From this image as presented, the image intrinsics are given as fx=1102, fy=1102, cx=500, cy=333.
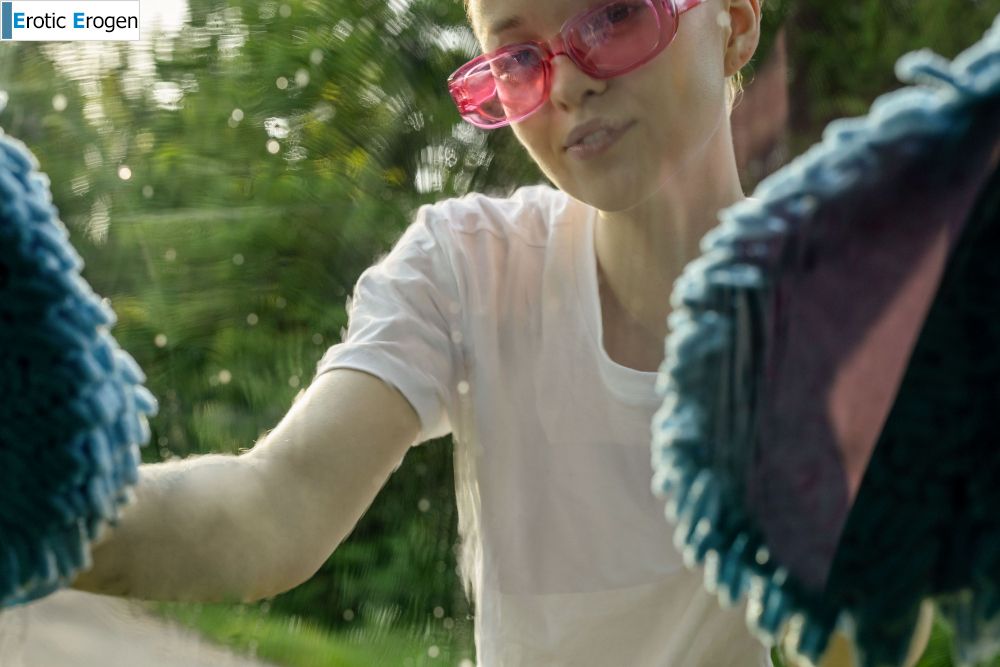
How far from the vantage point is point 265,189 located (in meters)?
0.85

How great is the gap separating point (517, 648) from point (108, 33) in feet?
1.59

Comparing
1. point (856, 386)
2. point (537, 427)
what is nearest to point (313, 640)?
point (537, 427)

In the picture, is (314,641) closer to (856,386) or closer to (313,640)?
(313,640)

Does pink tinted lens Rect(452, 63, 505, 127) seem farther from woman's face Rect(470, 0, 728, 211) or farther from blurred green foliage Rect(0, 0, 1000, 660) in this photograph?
blurred green foliage Rect(0, 0, 1000, 660)

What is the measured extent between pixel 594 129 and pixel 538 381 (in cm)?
17

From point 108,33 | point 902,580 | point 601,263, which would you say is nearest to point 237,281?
point 108,33

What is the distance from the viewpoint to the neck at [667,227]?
19.6 inches

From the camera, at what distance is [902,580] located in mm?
291

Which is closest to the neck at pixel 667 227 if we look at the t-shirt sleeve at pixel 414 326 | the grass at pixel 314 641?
the t-shirt sleeve at pixel 414 326

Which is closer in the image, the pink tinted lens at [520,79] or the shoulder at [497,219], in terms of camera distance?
the pink tinted lens at [520,79]

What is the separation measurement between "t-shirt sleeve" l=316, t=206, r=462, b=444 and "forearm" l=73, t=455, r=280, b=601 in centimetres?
11

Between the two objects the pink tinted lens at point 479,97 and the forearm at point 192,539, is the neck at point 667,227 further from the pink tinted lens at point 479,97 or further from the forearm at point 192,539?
the forearm at point 192,539

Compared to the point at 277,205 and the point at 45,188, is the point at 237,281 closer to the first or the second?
the point at 277,205

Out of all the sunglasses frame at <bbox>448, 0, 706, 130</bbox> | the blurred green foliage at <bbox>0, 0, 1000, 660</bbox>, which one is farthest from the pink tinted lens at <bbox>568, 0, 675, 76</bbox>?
the blurred green foliage at <bbox>0, 0, 1000, 660</bbox>
